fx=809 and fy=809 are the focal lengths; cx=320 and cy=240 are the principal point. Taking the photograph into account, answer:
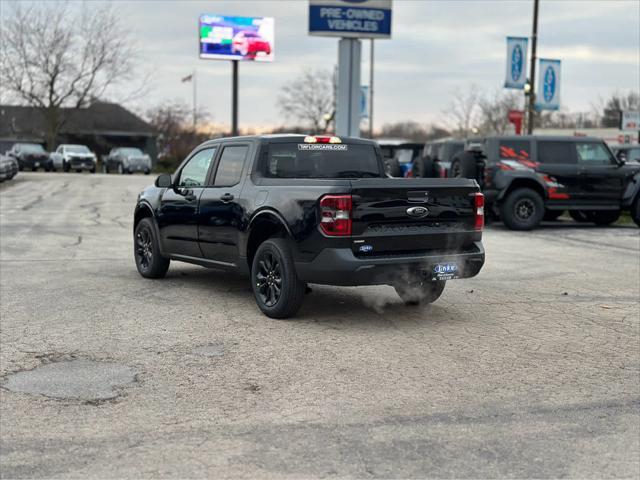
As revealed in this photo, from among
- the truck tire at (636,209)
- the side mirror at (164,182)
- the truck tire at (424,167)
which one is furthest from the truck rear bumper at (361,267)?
the truck tire at (424,167)

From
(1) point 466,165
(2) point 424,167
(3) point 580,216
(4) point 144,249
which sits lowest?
(3) point 580,216

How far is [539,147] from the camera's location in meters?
17.3

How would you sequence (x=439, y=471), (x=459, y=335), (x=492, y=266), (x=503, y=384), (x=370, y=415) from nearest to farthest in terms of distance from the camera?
(x=439, y=471)
(x=370, y=415)
(x=503, y=384)
(x=459, y=335)
(x=492, y=266)

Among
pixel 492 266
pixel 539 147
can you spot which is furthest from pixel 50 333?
pixel 539 147

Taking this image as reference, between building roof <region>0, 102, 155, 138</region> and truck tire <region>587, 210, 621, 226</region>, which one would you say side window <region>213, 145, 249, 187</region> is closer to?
truck tire <region>587, 210, 621, 226</region>

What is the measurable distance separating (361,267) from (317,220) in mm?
545

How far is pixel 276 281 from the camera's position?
738 cm

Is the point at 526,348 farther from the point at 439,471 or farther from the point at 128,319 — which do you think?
the point at 128,319

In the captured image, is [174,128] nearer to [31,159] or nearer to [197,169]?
[31,159]

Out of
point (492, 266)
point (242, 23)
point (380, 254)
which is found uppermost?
Answer: point (242, 23)

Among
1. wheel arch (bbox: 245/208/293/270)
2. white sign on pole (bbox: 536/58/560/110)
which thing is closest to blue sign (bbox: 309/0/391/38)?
white sign on pole (bbox: 536/58/560/110)

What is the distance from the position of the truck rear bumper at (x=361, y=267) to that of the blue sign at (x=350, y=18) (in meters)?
22.4

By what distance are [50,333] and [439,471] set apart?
4.07 m

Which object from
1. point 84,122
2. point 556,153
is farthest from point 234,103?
point 556,153
